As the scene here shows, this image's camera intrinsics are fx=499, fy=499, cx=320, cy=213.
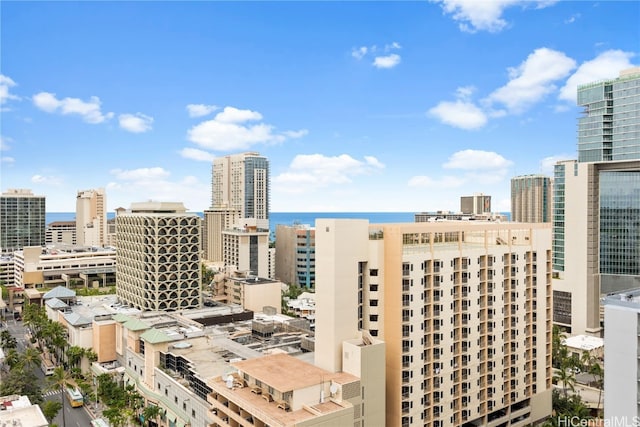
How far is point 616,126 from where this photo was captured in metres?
61.8

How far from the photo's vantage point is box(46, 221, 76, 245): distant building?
16000 cm

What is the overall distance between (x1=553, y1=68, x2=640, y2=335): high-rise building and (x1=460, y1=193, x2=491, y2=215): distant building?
9131 cm

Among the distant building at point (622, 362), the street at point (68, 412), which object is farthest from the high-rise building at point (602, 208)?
the street at point (68, 412)

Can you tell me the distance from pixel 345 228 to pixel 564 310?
45.7 metres

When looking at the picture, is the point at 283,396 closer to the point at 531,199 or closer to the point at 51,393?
the point at 51,393

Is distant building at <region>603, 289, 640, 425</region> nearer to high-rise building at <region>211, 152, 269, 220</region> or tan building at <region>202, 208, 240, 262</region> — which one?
tan building at <region>202, 208, 240, 262</region>

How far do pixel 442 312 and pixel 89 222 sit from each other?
143279 millimetres

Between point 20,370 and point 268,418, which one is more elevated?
point 268,418

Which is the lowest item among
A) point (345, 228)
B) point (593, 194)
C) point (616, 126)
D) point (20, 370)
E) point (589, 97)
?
point (20, 370)

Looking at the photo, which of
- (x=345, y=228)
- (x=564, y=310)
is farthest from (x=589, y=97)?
(x=345, y=228)

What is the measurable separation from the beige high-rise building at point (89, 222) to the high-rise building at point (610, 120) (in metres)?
135

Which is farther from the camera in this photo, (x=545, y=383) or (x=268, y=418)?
(x=545, y=383)

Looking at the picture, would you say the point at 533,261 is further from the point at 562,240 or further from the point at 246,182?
the point at 246,182

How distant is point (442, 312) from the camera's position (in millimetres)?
33438
